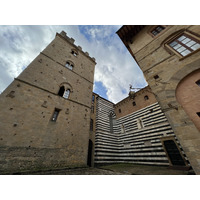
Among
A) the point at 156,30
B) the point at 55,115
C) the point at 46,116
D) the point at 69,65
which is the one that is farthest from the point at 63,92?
the point at 156,30

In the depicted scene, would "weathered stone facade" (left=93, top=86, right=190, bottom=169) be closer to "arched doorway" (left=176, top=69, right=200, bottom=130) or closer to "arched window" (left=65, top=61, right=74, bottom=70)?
"arched doorway" (left=176, top=69, right=200, bottom=130)

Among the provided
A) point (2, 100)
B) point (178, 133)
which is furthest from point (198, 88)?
point (2, 100)

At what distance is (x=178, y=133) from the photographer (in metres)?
3.54

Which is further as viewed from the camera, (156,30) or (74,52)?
(74,52)

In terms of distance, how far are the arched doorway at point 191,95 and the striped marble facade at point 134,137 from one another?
459cm

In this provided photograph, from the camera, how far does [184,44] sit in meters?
5.46

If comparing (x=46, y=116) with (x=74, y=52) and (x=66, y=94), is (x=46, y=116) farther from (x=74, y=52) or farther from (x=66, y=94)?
(x=74, y=52)

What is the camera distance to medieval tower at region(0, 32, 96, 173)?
5.05 m

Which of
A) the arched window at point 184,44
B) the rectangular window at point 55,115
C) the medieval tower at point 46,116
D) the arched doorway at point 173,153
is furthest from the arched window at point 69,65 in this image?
the arched doorway at point 173,153

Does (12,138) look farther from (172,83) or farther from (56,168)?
(172,83)

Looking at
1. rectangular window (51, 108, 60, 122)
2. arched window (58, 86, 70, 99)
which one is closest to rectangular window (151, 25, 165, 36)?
arched window (58, 86, 70, 99)

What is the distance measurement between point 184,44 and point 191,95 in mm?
3759

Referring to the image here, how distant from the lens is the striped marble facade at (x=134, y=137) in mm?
7850

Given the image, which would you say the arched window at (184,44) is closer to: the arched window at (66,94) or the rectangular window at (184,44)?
the rectangular window at (184,44)
